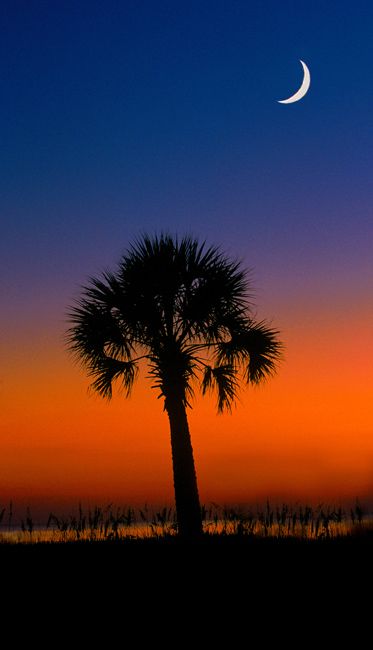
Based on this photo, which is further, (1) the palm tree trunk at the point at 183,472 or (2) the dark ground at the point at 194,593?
(1) the palm tree trunk at the point at 183,472

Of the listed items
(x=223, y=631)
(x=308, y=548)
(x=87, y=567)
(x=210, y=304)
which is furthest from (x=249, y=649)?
(x=210, y=304)

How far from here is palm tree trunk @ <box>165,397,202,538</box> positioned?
2194 centimetres

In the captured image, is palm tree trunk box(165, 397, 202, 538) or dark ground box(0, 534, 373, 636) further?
palm tree trunk box(165, 397, 202, 538)

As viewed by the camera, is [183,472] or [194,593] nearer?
[194,593]

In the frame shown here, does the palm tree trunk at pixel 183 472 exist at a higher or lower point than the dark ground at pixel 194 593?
higher

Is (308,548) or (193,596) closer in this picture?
(193,596)

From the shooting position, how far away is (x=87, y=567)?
1282 centimetres

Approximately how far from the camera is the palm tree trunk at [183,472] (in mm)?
21938

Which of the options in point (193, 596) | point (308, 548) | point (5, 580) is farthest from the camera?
point (308, 548)

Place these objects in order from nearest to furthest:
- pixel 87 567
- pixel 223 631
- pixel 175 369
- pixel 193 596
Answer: pixel 223 631 < pixel 193 596 < pixel 87 567 < pixel 175 369

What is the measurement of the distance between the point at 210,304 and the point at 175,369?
2.24 m

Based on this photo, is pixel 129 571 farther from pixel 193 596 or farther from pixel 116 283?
pixel 116 283

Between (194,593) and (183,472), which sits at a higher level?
(183,472)

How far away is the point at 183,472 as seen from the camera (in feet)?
Answer: 73.8
